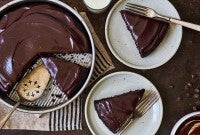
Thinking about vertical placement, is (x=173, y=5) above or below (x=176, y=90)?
above

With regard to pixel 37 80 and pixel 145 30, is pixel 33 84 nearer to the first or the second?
pixel 37 80

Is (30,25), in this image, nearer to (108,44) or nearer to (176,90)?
(108,44)

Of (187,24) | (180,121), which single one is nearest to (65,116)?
(180,121)

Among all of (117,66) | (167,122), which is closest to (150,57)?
(117,66)

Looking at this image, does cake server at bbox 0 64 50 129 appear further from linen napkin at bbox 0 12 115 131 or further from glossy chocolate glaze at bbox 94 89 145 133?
glossy chocolate glaze at bbox 94 89 145 133

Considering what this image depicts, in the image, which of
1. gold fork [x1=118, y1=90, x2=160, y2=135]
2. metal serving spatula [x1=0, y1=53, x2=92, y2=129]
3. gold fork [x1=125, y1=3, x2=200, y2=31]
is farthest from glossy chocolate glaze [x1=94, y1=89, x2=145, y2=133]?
gold fork [x1=125, y1=3, x2=200, y2=31]

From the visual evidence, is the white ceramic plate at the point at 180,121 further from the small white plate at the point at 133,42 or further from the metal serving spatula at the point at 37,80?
the metal serving spatula at the point at 37,80
